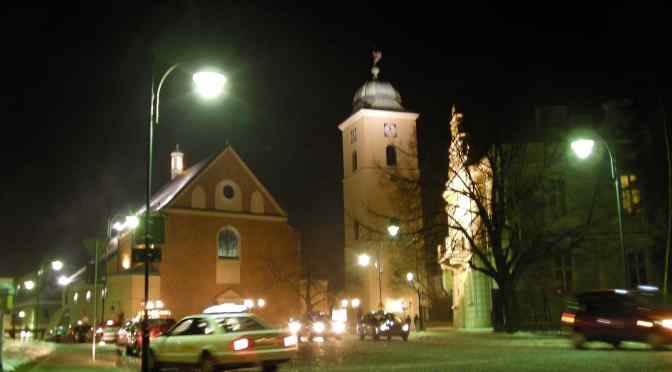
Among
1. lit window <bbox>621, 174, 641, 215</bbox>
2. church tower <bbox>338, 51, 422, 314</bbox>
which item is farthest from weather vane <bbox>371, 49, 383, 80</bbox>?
lit window <bbox>621, 174, 641, 215</bbox>

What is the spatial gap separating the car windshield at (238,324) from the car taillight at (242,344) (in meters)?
0.65

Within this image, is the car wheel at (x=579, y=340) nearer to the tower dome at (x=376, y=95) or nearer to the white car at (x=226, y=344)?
the white car at (x=226, y=344)

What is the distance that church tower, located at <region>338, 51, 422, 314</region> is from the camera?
68125mm

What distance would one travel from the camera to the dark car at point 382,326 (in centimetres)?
3634

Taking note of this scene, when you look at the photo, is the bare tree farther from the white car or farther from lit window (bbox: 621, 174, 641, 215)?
the white car

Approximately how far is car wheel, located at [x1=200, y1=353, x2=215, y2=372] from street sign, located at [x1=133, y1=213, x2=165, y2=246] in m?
2.80

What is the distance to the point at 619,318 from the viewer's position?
22031mm

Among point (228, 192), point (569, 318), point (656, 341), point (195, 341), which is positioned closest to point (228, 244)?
point (228, 192)

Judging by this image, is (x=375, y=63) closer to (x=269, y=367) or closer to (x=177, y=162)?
(x=177, y=162)

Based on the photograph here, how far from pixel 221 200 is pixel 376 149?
17.7m

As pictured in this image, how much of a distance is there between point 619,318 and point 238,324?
1174 centimetres

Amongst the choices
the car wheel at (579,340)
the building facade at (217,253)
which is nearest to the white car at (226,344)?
the car wheel at (579,340)

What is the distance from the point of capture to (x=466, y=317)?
46312mm

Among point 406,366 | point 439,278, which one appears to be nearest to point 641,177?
point 406,366
